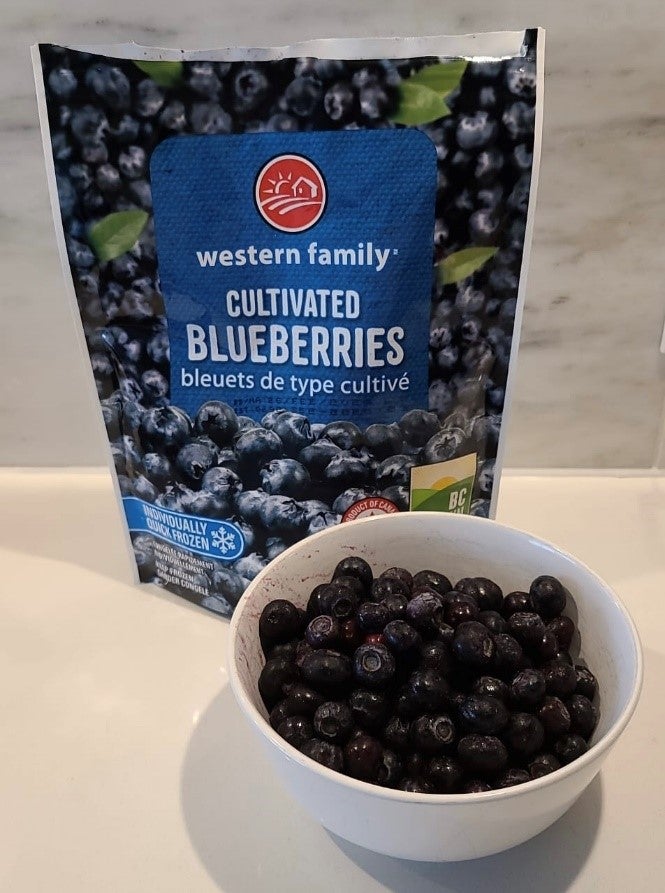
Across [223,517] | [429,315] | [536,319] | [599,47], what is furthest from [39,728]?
[599,47]

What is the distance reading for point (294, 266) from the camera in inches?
23.9

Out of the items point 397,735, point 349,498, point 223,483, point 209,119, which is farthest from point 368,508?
point 209,119

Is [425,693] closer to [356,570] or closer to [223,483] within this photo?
[356,570]

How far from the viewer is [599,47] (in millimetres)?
683

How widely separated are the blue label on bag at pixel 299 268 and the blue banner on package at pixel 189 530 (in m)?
0.10

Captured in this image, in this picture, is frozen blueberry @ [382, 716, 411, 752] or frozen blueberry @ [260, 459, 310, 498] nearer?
frozen blueberry @ [382, 716, 411, 752]

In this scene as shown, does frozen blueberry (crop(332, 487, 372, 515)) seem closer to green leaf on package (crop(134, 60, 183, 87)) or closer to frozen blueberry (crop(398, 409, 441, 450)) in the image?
frozen blueberry (crop(398, 409, 441, 450))

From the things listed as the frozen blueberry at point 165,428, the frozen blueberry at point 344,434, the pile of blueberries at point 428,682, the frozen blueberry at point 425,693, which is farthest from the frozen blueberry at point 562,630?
the frozen blueberry at point 165,428

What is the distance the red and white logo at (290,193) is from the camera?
1.91ft

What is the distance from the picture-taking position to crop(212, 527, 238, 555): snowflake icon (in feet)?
2.24

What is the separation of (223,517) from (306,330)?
0.18 meters

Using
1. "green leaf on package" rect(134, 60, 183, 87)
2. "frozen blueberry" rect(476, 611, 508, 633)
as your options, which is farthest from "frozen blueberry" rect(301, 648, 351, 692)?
"green leaf on package" rect(134, 60, 183, 87)

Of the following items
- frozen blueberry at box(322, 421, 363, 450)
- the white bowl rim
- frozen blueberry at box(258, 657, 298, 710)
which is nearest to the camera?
the white bowl rim

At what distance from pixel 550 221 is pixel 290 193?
0.98ft
